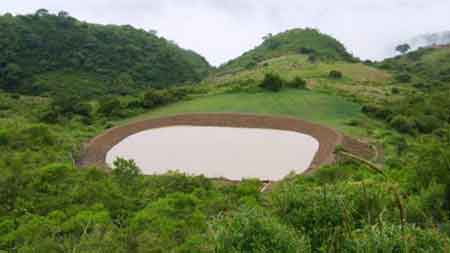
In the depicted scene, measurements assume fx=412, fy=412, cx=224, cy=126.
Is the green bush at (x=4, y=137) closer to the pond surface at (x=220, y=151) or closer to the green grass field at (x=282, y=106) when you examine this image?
the pond surface at (x=220, y=151)

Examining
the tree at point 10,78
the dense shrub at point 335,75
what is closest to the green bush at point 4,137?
the tree at point 10,78

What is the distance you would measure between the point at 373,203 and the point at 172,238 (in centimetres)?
575

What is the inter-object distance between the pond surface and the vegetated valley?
8.49 ft

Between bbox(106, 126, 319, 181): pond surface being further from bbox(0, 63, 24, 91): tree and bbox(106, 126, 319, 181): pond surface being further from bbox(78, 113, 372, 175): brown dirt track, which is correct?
bbox(0, 63, 24, 91): tree

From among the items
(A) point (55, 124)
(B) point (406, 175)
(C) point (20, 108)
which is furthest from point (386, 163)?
(C) point (20, 108)

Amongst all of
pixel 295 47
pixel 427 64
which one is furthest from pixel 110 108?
pixel 427 64

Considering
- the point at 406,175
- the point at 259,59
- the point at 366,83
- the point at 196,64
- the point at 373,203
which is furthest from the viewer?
the point at 196,64

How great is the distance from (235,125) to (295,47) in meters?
51.1

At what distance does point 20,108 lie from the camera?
37.7m

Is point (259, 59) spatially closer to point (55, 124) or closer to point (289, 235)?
point (55, 124)

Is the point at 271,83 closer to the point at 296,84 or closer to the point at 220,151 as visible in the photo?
the point at 296,84

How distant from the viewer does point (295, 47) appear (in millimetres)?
78625

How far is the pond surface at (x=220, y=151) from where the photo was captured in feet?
76.9

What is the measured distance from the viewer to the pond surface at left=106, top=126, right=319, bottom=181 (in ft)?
76.9
